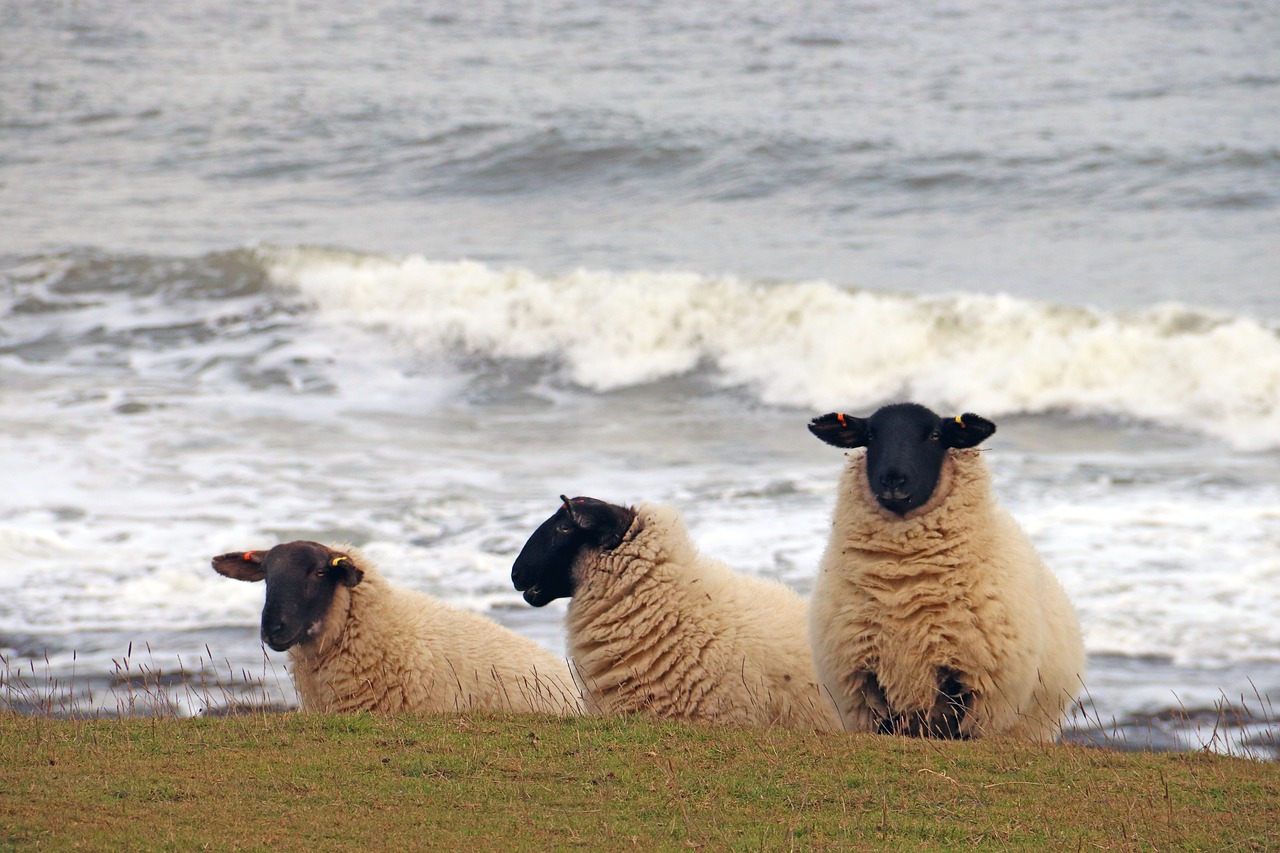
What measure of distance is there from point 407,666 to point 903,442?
3.17m

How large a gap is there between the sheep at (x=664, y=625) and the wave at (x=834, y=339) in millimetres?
11223

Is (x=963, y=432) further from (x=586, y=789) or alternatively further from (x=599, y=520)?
(x=586, y=789)

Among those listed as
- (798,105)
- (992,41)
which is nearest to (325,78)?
(798,105)

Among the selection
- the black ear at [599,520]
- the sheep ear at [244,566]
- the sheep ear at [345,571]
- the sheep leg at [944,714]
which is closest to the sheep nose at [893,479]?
the sheep leg at [944,714]

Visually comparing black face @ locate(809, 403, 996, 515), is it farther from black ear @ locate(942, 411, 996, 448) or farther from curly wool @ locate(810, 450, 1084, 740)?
curly wool @ locate(810, 450, 1084, 740)

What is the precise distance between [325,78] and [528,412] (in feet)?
78.2

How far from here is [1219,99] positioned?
104ft

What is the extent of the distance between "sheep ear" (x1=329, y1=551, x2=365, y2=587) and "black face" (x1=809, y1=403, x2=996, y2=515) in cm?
295

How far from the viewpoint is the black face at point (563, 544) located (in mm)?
7969

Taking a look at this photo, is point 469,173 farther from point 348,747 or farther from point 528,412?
point 348,747

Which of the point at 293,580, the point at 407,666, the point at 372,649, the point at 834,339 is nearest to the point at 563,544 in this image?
the point at 407,666

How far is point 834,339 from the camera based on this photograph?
2209 centimetres

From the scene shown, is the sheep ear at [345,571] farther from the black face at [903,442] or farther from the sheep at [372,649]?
the black face at [903,442]

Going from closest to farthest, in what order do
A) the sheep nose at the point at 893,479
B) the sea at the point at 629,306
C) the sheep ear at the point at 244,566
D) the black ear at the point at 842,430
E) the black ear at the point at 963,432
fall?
the sheep nose at the point at 893,479 → the black ear at the point at 963,432 → the black ear at the point at 842,430 → the sheep ear at the point at 244,566 → the sea at the point at 629,306
